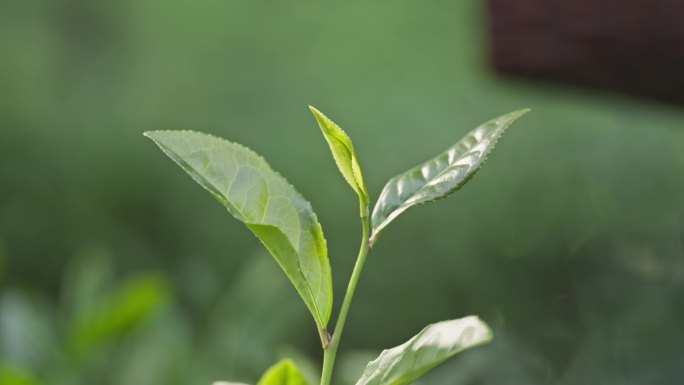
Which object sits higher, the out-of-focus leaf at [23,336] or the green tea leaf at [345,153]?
the green tea leaf at [345,153]

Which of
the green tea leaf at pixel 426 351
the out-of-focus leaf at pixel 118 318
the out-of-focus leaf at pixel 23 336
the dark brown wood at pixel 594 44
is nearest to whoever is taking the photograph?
the green tea leaf at pixel 426 351

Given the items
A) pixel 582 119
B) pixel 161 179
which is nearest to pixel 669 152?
pixel 582 119

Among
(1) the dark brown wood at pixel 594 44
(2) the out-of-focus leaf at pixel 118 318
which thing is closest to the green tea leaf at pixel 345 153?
(1) the dark brown wood at pixel 594 44

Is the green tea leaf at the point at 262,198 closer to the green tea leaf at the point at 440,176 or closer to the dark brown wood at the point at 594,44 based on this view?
the green tea leaf at the point at 440,176

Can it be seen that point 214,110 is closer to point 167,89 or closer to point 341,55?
point 167,89

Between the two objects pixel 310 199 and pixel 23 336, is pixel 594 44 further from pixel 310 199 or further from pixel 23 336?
pixel 310 199

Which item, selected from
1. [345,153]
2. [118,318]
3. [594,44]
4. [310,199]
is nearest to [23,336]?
[118,318]
